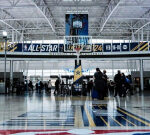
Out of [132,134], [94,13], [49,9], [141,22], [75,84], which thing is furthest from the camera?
[141,22]

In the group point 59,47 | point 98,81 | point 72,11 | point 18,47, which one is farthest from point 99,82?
point 72,11

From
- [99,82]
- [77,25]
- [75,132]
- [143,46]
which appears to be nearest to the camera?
[75,132]

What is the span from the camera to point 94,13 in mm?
40375

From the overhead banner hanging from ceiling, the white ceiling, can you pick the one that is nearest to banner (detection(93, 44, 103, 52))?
the overhead banner hanging from ceiling

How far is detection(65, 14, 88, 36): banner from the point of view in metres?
26.5

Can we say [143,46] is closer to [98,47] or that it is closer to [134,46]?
[134,46]

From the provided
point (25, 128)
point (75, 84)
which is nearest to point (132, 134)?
point (25, 128)

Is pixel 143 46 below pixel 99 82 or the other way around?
the other way around

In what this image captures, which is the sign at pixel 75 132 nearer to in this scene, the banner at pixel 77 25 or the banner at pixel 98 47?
the banner at pixel 77 25

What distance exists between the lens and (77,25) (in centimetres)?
2698

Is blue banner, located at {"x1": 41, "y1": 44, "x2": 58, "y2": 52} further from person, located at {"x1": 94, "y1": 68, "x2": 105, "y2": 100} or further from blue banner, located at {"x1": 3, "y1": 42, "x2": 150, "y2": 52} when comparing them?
person, located at {"x1": 94, "y1": 68, "x2": 105, "y2": 100}

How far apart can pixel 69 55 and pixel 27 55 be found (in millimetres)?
4901

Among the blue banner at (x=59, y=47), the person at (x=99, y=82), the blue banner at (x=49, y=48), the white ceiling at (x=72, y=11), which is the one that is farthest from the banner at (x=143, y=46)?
the person at (x=99, y=82)

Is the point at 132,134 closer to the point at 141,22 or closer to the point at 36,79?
the point at 141,22
